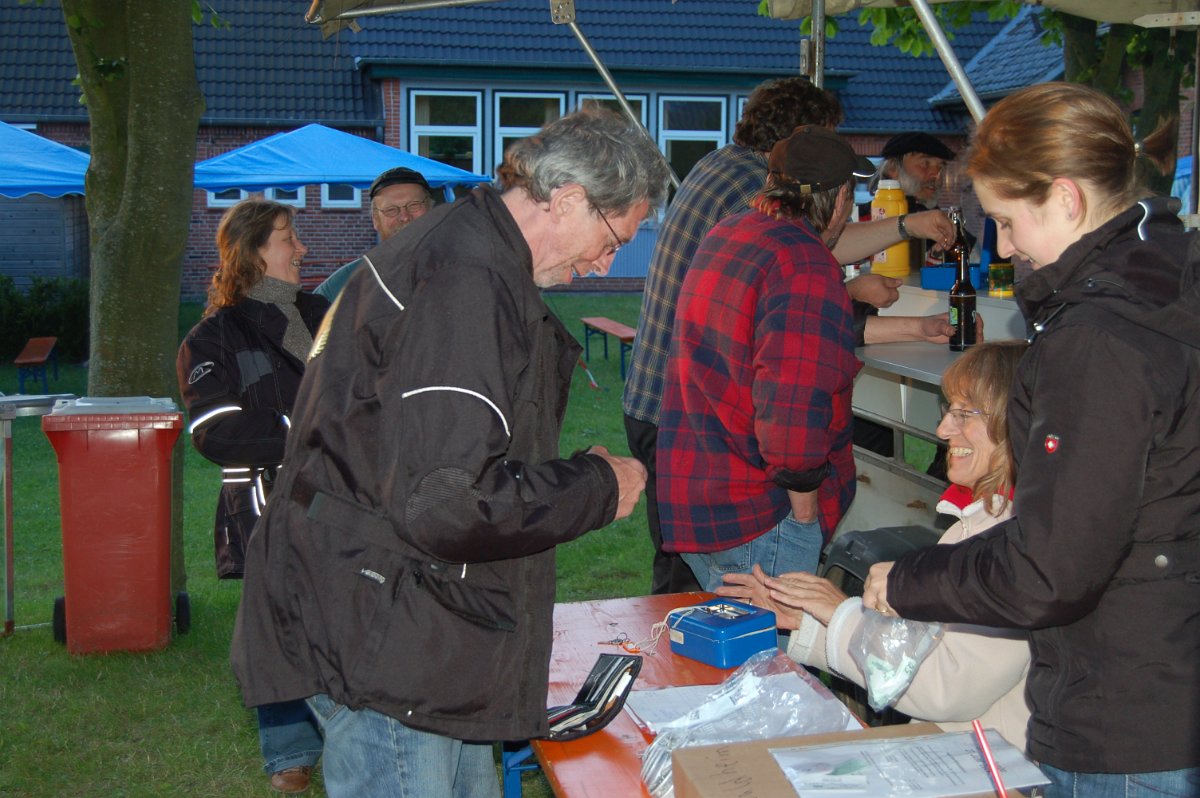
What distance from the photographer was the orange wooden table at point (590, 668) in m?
2.03

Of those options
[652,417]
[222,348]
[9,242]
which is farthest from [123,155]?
[9,242]

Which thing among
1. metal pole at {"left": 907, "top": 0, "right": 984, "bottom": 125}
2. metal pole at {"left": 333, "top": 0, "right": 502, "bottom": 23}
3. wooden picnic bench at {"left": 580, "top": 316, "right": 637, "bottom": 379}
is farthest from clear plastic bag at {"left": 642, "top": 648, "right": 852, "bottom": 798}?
wooden picnic bench at {"left": 580, "top": 316, "right": 637, "bottom": 379}

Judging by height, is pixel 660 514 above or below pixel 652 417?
below

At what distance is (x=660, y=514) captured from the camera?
3.13 m

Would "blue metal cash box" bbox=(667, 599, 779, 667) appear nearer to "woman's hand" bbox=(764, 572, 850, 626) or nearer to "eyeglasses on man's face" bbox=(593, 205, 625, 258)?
"woman's hand" bbox=(764, 572, 850, 626)

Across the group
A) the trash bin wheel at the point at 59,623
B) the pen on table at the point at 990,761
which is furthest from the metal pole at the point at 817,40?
the trash bin wheel at the point at 59,623

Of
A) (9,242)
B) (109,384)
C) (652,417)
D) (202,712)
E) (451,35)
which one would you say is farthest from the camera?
(451,35)

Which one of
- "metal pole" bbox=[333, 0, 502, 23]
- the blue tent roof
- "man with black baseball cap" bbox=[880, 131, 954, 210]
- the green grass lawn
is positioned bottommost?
the green grass lawn

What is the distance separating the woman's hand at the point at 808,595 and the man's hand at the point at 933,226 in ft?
6.16

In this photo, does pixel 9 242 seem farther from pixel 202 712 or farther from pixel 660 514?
pixel 660 514

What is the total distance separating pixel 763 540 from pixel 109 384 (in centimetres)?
362

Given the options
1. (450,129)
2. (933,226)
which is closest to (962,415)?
(933,226)

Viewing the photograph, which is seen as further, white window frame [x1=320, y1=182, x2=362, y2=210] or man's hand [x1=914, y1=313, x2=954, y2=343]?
white window frame [x1=320, y1=182, x2=362, y2=210]

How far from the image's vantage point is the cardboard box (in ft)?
5.12
